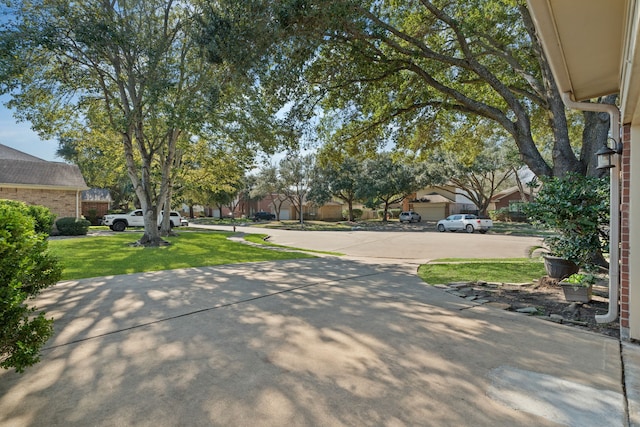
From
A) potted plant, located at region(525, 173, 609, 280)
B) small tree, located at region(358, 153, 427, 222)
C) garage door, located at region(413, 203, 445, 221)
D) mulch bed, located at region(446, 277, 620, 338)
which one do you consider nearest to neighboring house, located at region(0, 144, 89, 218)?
mulch bed, located at region(446, 277, 620, 338)

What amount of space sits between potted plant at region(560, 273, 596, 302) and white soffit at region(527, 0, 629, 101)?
8.96ft

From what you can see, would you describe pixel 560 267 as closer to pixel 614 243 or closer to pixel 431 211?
pixel 614 243

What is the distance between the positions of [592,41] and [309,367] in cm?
411

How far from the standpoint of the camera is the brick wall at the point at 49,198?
58.0 feet

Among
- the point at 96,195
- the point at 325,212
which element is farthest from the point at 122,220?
the point at 325,212

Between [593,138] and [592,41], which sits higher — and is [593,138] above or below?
above

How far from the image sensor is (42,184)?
1816 cm

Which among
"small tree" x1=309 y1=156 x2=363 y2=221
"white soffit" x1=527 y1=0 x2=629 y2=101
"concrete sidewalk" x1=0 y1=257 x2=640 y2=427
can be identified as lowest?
"concrete sidewalk" x1=0 y1=257 x2=640 y2=427

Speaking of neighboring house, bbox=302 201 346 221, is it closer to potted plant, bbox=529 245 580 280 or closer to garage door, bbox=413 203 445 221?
garage door, bbox=413 203 445 221

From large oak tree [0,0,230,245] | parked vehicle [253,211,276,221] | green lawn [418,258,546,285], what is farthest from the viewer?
parked vehicle [253,211,276,221]

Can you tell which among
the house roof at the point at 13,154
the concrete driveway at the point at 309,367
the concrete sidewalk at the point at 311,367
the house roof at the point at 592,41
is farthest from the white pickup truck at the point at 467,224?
the house roof at the point at 13,154

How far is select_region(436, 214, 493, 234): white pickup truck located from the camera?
24.4m

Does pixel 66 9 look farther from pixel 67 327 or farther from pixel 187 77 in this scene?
pixel 67 327

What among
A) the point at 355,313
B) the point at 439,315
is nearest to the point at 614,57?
the point at 439,315
